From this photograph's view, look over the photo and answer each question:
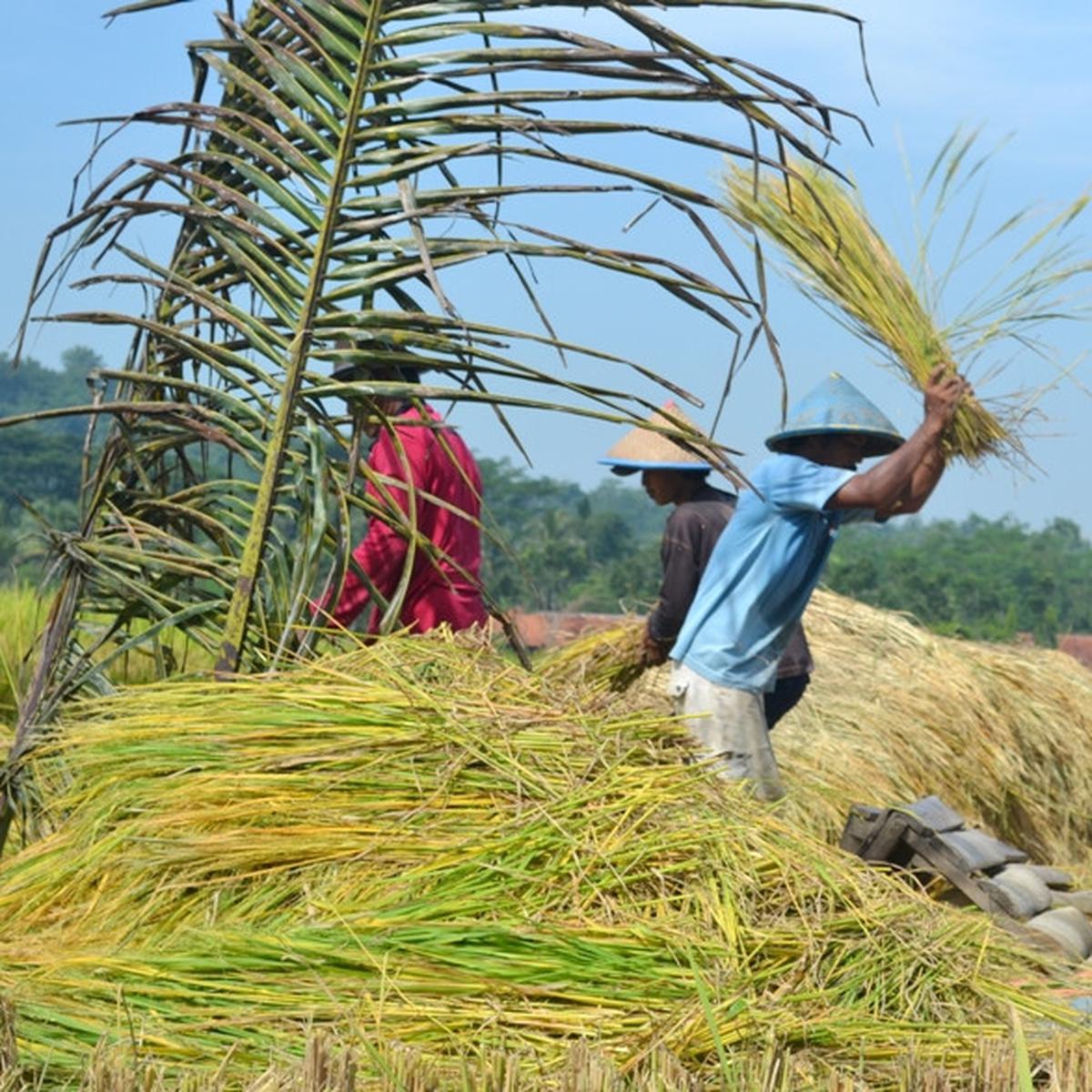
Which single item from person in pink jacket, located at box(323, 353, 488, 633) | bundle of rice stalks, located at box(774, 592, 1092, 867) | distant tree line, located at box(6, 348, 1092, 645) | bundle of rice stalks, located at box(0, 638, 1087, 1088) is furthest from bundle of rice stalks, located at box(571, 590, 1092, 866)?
distant tree line, located at box(6, 348, 1092, 645)

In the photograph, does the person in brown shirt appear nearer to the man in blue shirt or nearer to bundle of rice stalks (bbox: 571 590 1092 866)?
the man in blue shirt

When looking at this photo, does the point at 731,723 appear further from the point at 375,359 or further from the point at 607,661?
the point at 375,359

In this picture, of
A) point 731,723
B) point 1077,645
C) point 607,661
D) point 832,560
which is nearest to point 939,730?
point 607,661

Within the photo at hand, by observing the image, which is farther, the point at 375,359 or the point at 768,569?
the point at 768,569

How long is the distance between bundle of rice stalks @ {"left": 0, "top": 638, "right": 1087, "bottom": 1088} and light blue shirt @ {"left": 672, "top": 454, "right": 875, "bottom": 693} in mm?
1448

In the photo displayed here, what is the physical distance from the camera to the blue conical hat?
17.2 ft

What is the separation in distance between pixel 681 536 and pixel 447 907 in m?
3.08

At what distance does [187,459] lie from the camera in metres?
A: 4.64

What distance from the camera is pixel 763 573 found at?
5.26 metres

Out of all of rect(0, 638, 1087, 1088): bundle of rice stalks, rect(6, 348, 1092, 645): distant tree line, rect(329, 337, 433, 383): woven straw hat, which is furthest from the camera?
rect(6, 348, 1092, 645): distant tree line

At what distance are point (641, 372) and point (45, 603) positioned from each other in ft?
17.4

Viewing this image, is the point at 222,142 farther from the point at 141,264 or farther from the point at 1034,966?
the point at 1034,966

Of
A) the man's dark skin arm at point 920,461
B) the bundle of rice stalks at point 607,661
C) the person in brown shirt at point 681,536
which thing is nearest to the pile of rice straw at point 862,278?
the man's dark skin arm at point 920,461

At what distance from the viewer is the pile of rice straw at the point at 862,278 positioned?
4812mm
